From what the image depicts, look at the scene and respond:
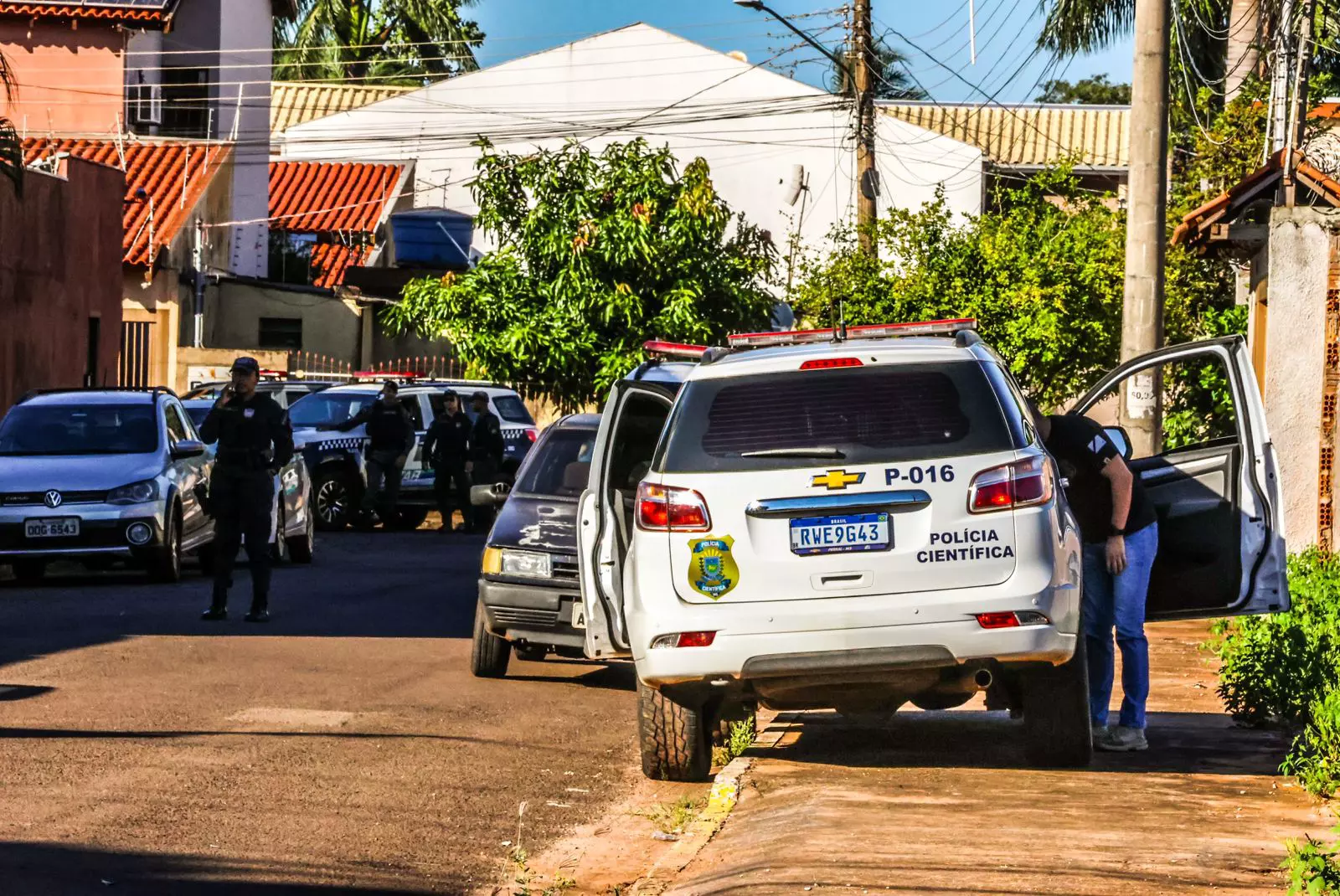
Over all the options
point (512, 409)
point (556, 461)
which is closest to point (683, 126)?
point (512, 409)

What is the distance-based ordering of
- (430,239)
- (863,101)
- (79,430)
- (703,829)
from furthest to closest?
(430,239) < (863,101) < (79,430) < (703,829)

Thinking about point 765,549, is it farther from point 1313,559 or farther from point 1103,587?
point 1313,559

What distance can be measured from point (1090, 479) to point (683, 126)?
42.2m

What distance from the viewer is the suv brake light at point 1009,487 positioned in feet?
26.9

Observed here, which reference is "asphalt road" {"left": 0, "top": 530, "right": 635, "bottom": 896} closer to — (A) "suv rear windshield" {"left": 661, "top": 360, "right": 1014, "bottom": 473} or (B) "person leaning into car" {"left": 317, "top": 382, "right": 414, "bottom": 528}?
(A) "suv rear windshield" {"left": 661, "top": 360, "right": 1014, "bottom": 473}

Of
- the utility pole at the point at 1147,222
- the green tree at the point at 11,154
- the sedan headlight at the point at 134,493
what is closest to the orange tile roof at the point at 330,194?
the green tree at the point at 11,154

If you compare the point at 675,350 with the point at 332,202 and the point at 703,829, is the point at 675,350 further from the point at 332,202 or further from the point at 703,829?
the point at 332,202

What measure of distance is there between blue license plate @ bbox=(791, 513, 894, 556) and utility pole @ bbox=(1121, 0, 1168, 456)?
6.15 metres

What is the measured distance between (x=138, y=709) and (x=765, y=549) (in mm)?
4200

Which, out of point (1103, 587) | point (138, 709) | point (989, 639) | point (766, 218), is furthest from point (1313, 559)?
point (766, 218)

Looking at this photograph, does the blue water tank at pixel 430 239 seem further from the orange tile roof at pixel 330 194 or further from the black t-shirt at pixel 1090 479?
the black t-shirt at pixel 1090 479

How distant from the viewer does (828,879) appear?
256 inches

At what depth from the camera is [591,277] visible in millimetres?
31250

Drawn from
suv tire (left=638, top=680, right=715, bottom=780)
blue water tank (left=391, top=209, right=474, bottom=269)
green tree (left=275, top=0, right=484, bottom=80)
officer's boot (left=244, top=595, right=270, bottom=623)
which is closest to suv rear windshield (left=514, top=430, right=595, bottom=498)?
officer's boot (left=244, top=595, right=270, bottom=623)
